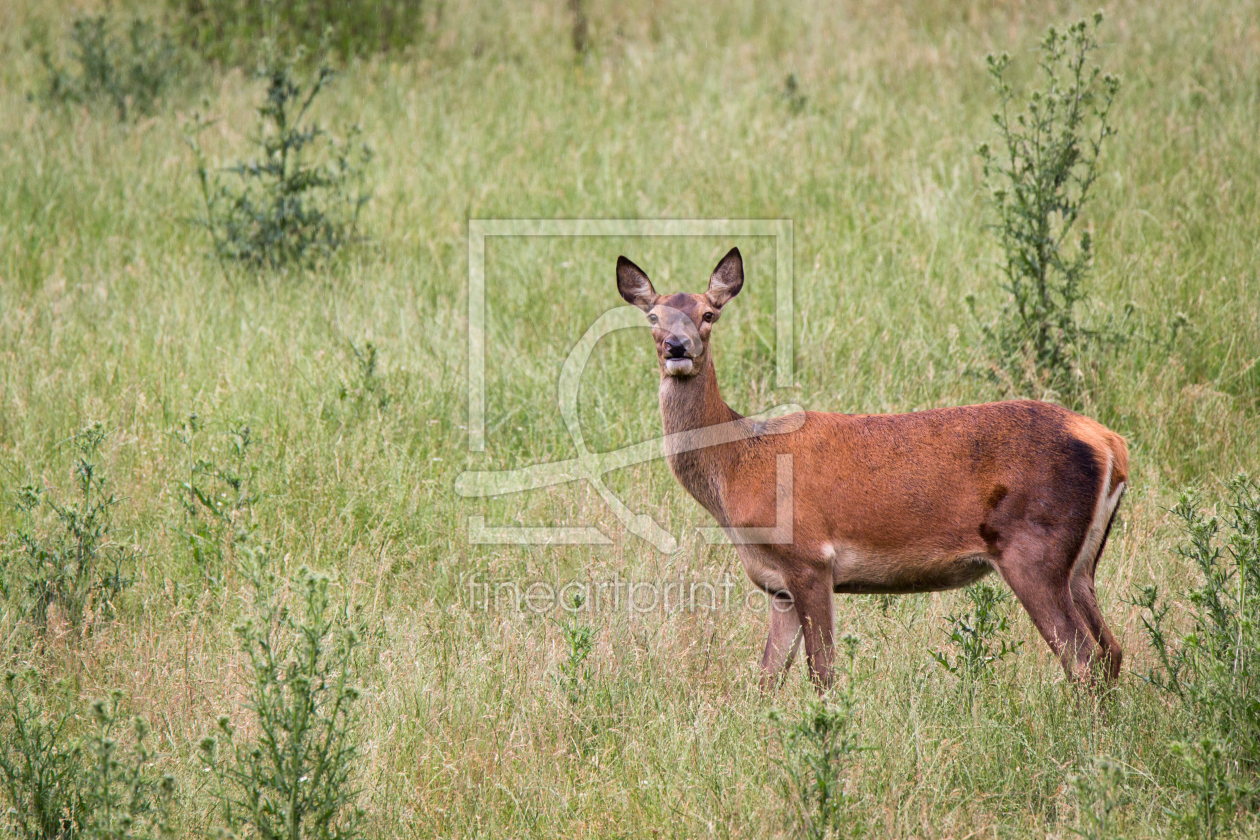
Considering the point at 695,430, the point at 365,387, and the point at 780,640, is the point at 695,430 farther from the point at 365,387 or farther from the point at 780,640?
the point at 365,387

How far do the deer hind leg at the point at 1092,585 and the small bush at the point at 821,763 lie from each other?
3.94 ft

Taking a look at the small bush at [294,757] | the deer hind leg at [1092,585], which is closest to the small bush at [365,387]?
the small bush at [294,757]

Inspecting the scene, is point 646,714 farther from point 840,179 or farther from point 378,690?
point 840,179

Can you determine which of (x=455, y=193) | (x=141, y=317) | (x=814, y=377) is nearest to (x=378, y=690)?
(x=814, y=377)

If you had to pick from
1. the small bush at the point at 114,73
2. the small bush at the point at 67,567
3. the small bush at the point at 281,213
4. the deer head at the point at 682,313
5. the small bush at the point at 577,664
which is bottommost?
the small bush at the point at 577,664

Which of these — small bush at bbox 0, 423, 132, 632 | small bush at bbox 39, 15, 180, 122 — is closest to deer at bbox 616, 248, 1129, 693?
small bush at bbox 0, 423, 132, 632

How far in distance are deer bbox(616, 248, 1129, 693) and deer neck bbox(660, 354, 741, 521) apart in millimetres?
18

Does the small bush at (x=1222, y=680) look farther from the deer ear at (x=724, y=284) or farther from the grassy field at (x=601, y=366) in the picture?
the deer ear at (x=724, y=284)

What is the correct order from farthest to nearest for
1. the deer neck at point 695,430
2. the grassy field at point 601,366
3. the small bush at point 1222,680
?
the deer neck at point 695,430 < the grassy field at point 601,366 < the small bush at point 1222,680

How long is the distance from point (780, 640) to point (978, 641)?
75 cm

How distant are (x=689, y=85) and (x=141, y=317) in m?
5.51

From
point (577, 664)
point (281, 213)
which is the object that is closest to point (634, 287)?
point (577, 664)

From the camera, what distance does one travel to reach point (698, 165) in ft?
30.4

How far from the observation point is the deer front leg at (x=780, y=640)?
462 centimetres
